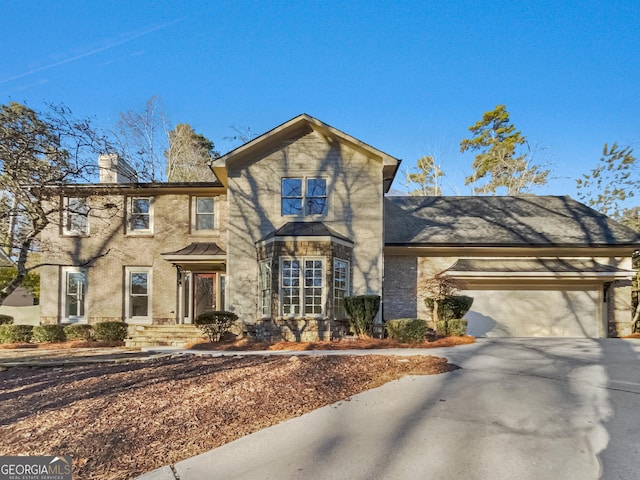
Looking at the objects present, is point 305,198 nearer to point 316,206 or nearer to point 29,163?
point 316,206

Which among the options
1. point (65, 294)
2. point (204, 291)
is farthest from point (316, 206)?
point (65, 294)

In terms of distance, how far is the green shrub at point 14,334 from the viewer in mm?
15055

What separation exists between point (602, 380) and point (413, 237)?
9.68 metres

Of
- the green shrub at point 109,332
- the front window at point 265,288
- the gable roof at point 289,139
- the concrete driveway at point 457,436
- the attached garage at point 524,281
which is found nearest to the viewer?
the concrete driveway at point 457,436

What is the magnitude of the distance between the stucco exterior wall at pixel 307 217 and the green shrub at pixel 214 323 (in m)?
0.93

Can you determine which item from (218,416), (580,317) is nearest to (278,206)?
(218,416)

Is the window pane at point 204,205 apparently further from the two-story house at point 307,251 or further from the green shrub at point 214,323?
the green shrub at point 214,323

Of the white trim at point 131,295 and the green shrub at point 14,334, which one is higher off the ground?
the white trim at point 131,295

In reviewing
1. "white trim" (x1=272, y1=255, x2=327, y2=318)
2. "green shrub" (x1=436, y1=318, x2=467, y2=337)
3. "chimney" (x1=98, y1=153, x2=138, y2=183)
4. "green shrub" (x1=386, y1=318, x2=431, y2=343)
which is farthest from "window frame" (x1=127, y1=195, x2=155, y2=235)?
"green shrub" (x1=436, y1=318, x2=467, y2=337)

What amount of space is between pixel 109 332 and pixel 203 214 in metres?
5.36

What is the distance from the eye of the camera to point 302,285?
13.9 metres

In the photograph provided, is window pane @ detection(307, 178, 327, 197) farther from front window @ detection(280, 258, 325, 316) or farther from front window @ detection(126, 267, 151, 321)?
front window @ detection(126, 267, 151, 321)

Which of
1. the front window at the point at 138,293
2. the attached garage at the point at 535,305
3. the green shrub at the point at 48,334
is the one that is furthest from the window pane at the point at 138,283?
the attached garage at the point at 535,305

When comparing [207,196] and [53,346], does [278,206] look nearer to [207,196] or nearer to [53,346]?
[207,196]
